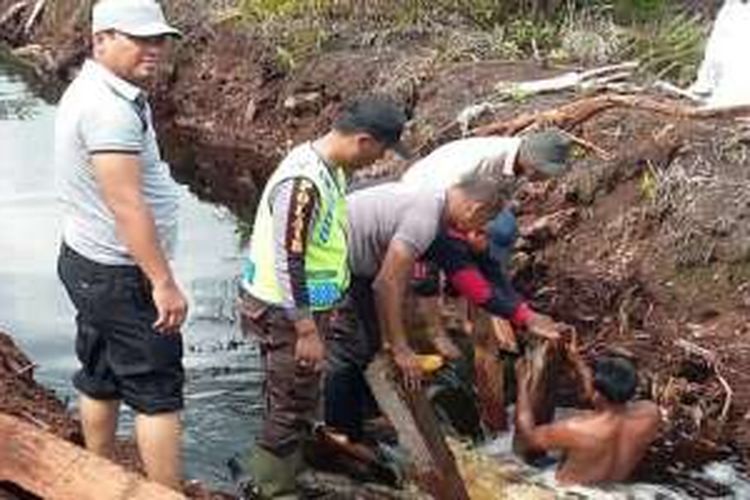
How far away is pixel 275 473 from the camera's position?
606 cm

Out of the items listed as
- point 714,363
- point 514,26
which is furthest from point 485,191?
point 514,26

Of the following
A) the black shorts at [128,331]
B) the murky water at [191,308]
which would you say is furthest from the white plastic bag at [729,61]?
the black shorts at [128,331]

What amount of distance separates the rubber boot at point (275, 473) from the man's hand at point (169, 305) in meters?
1.48

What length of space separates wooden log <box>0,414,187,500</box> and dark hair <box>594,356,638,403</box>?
227cm

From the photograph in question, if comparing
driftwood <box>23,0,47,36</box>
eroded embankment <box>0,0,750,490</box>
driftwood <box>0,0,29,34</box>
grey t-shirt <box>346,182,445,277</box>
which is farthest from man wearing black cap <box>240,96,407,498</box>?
driftwood <box>0,0,29,34</box>

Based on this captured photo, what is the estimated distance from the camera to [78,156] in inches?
183

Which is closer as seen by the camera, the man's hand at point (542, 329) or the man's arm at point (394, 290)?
the man's arm at point (394, 290)

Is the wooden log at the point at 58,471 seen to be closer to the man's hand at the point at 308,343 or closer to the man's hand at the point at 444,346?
the man's hand at the point at 308,343

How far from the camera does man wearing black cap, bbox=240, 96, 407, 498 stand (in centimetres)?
538

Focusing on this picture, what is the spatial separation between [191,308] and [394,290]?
153 inches

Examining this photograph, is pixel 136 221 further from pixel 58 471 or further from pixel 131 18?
pixel 58 471

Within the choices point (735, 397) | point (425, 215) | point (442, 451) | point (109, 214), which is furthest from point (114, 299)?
point (735, 397)

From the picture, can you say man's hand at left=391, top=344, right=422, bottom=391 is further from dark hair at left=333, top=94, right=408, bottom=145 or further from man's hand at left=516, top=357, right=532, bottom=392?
dark hair at left=333, top=94, right=408, bottom=145

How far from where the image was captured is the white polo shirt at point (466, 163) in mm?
6672
